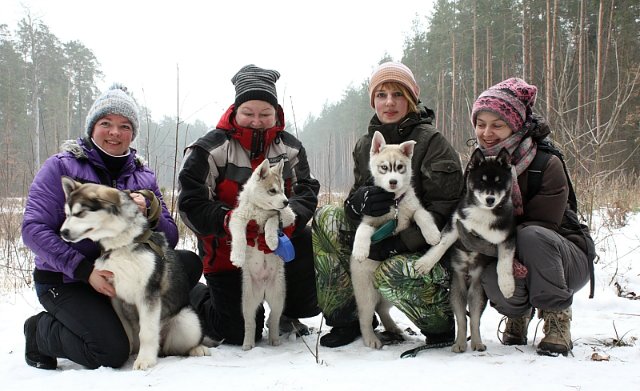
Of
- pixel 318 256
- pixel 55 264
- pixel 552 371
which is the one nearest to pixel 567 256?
pixel 552 371

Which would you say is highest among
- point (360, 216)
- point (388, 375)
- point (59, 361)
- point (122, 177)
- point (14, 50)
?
point (14, 50)

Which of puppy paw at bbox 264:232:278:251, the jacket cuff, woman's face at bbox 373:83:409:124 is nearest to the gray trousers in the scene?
woman's face at bbox 373:83:409:124

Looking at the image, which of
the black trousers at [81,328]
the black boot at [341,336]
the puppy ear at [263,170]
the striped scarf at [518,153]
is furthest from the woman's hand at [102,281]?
the striped scarf at [518,153]

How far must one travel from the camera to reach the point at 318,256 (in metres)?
3.90

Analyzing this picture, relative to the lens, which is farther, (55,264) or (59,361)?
(59,361)

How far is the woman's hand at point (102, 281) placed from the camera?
123 inches

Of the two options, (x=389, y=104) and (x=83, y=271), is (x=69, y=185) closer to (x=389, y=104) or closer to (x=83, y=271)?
(x=83, y=271)

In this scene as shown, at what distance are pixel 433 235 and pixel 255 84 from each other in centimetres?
209

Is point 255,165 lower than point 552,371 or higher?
higher

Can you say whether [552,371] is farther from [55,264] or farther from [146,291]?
[55,264]

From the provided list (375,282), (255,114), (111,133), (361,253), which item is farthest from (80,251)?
(375,282)

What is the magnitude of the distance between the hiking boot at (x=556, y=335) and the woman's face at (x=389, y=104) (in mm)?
2070

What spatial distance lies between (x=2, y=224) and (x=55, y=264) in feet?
18.4

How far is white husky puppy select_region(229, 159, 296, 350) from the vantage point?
12.0 ft
